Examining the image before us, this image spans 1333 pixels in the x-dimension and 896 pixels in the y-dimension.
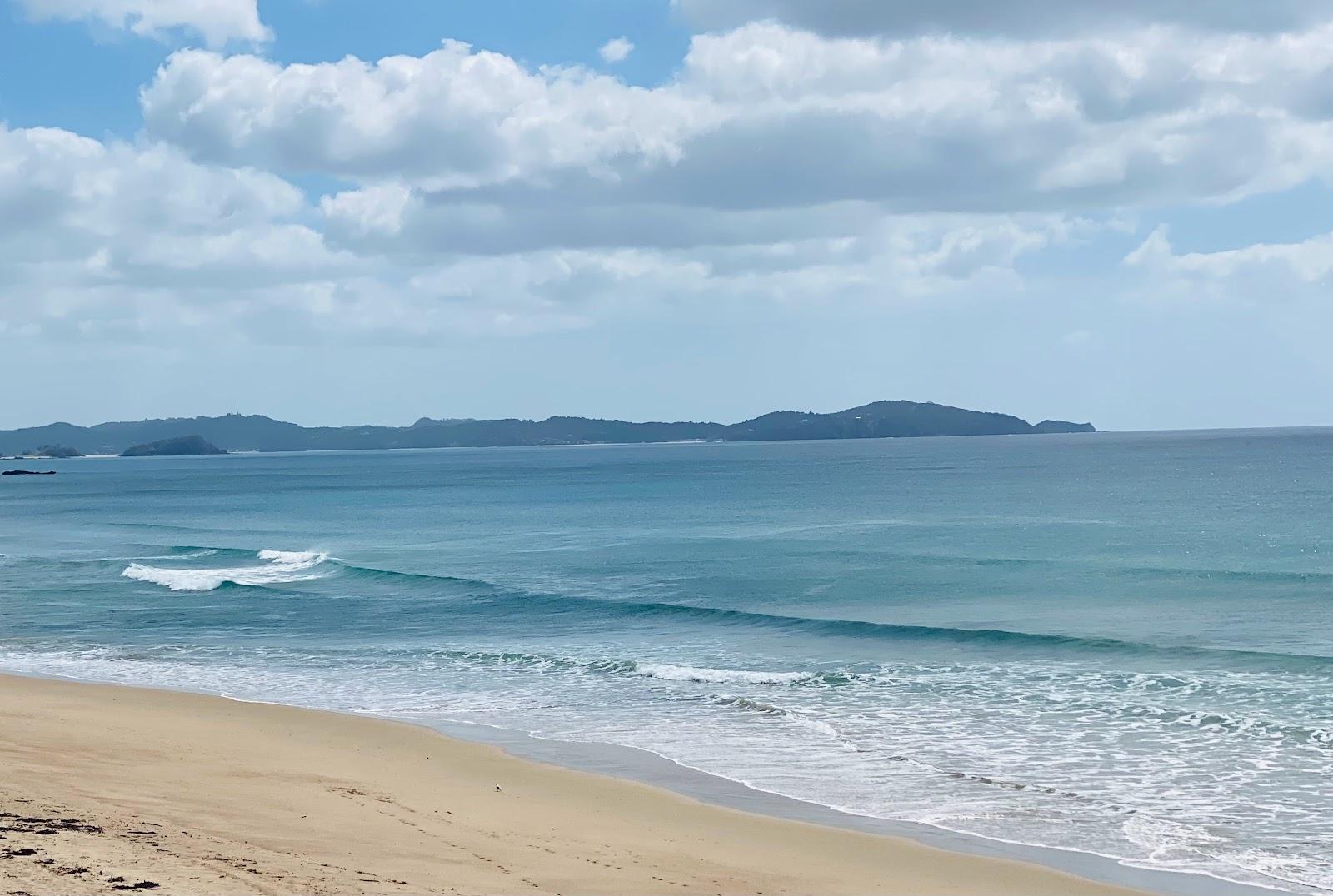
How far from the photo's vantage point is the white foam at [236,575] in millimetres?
38916

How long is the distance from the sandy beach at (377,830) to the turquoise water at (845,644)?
1.98 metres

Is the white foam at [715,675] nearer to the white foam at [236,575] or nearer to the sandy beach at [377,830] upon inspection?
the sandy beach at [377,830]

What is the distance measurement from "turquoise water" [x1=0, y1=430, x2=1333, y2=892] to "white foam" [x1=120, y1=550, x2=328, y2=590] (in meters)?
0.23

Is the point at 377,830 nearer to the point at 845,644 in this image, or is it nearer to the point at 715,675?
the point at 715,675

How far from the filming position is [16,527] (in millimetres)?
70312

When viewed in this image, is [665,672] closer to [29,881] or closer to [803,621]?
[803,621]

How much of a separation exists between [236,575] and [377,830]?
33.0 metres

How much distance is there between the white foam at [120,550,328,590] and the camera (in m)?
38.9

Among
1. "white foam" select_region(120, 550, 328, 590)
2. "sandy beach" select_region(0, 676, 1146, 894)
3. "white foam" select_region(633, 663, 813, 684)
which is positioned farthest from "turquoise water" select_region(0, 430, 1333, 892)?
"sandy beach" select_region(0, 676, 1146, 894)

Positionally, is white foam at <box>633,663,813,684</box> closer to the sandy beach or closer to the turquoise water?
the turquoise water

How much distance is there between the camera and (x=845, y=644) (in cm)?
2583

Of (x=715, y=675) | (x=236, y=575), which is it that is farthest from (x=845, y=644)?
(x=236, y=575)

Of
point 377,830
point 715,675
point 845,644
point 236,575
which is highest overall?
point 377,830

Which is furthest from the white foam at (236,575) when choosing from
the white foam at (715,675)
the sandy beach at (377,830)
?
the sandy beach at (377,830)
